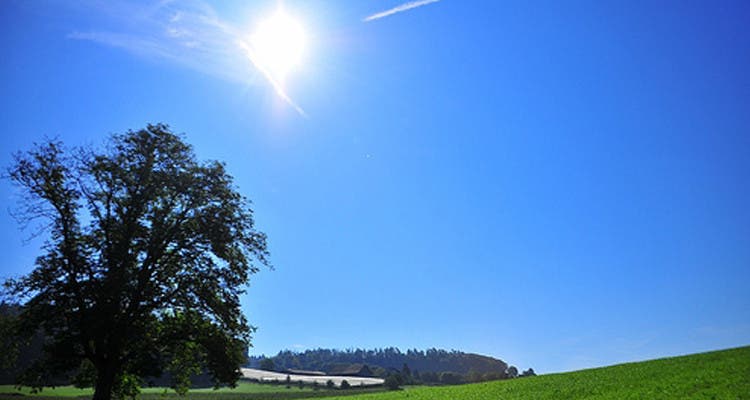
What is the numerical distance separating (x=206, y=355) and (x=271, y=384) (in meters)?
79.6

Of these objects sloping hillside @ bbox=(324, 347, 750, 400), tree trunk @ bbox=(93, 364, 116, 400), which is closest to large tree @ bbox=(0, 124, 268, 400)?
tree trunk @ bbox=(93, 364, 116, 400)

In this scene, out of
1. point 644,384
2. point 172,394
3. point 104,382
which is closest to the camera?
point 104,382

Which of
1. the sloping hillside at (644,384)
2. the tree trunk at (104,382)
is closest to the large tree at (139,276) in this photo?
the tree trunk at (104,382)

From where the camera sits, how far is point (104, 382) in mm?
26516

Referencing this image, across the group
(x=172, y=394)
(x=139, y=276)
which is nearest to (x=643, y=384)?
(x=139, y=276)

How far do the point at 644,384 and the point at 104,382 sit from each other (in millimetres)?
31263

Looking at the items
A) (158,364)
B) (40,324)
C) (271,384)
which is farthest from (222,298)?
(271,384)

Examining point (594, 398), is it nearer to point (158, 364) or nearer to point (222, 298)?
point (222, 298)

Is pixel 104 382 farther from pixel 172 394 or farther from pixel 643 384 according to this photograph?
pixel 172 394

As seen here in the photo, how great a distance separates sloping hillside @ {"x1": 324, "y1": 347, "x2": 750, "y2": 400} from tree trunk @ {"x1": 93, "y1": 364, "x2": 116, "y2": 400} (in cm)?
1979

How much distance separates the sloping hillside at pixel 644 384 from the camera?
2412 centimetres

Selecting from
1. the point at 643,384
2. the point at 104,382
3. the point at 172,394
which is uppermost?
the point at 643,384

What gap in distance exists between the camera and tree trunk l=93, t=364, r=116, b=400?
2647 cm

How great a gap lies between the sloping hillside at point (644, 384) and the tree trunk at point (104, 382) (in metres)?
19.8
